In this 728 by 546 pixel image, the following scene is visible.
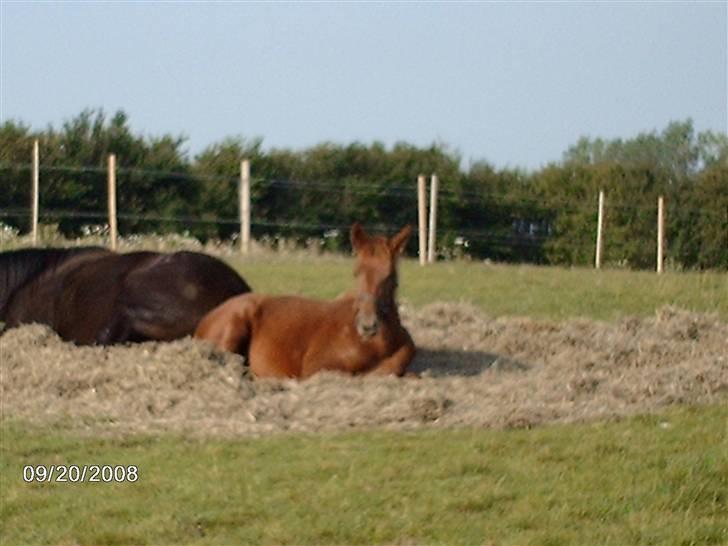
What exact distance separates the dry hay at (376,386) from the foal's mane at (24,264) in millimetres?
1419

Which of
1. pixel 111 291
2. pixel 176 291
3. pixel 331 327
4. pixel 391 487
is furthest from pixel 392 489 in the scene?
pixel 111 291

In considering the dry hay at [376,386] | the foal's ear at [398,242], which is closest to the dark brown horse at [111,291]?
the dry hay at [376,386]

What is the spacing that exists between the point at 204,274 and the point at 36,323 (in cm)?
171

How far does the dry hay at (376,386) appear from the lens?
351 inches

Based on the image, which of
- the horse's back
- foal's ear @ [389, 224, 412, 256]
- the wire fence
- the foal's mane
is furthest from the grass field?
the wire fence

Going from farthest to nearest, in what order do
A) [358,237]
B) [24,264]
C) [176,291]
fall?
1. [24,264]
2. [176,291]
3. [358,237]

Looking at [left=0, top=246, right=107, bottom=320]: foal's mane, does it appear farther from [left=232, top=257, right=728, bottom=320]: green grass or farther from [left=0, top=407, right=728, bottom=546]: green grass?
[left=0, top=407, right=728, bottom=546]: green grass

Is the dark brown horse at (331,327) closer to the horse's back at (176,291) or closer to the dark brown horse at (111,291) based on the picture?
the horse's back at (176,291)

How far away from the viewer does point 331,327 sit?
10680 mm

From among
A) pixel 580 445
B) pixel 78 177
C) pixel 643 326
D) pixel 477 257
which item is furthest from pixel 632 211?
pixel 580 445

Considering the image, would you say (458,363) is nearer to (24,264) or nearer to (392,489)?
(392,489)

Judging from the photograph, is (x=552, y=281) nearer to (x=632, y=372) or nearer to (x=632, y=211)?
(x=632, y=372)

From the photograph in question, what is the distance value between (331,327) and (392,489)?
3.64 meters

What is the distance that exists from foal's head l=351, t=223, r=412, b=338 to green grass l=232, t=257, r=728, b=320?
471cm
